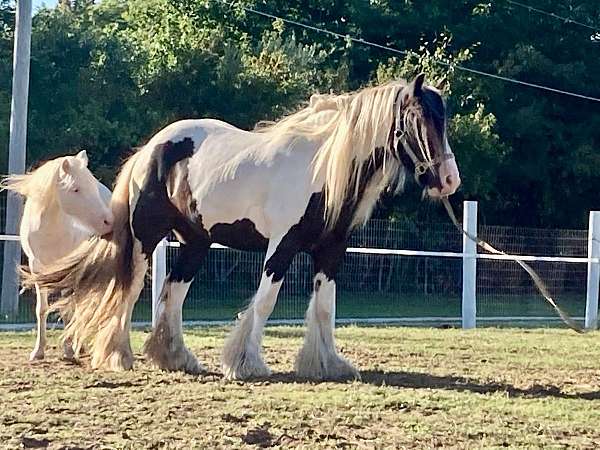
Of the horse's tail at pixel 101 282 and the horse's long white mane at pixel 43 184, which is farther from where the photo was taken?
the horse's long white mane at pixel 43 184

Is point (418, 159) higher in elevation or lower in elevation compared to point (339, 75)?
lower

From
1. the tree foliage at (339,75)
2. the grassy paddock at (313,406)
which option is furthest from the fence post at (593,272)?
the tree foliage at (339,75)

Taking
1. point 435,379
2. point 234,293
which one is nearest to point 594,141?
point 234,293

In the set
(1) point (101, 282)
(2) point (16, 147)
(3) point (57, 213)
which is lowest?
(1) point (101, 282)

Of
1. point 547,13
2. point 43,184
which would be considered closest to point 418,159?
point 43,184

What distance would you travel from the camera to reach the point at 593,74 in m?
27.0

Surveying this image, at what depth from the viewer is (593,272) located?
47.9 feet

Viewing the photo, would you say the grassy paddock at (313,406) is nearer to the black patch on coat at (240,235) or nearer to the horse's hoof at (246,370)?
the horse's hoof at (246,370)

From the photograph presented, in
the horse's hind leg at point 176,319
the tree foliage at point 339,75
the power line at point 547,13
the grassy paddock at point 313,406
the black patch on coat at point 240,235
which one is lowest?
the grassy paddock at point 313,406

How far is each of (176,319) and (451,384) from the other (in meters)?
2.23

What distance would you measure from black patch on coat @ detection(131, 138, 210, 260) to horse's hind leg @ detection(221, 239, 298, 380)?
85 cm

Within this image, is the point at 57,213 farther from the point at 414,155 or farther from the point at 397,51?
the point at 397,51

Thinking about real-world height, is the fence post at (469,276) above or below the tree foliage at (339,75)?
below

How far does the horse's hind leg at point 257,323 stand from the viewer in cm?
737
